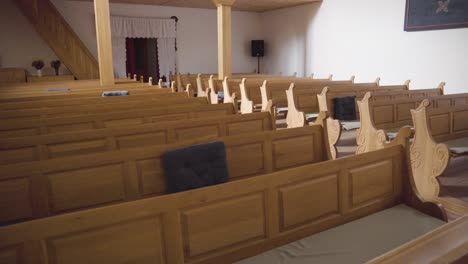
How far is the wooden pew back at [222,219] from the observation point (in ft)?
4.02

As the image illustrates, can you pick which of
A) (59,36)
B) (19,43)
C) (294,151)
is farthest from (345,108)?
(19,43)

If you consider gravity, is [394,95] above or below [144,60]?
below

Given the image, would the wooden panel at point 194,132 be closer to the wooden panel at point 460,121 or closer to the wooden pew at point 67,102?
the wooden pew at point 67,102

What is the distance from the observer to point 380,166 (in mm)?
1974

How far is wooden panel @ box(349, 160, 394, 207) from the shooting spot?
6.21 ft

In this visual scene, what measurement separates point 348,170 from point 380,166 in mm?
230

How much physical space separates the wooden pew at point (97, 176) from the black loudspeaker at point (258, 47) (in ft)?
34.4

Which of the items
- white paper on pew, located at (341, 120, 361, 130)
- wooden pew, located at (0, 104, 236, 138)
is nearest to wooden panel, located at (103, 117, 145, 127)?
wooden pew, located at (0, 104, 236, 138)

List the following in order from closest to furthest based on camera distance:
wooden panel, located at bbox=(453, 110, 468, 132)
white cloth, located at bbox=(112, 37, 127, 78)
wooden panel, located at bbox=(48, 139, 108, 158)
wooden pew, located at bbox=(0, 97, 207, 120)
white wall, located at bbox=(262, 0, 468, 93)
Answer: wooden panel, located at bbox=(48, 139, 108, 158) → wooden pew, located at bbox=(0, 97, 207, 120) → wooden panel, located at bbox=(453, 110, 468, 132) → white wall, located at bbox=(262, 0, 468, 93) → white cloth, located at bbox=(112, 37, 127, 78)

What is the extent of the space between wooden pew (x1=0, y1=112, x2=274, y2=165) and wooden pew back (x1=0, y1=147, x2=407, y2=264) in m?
0.90

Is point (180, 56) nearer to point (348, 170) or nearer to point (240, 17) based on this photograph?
point (240, 17)

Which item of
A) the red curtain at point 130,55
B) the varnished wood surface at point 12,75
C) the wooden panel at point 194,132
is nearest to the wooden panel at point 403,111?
the wooden panel at point 194,132

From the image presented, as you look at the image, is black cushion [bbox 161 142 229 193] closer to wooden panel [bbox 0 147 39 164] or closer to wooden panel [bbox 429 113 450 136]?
wooden panel [bbox 0 147 39 164]

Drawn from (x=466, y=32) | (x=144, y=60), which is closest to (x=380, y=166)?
(x=466, y=32)
